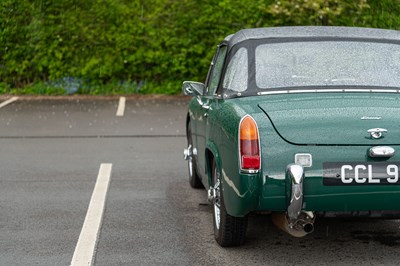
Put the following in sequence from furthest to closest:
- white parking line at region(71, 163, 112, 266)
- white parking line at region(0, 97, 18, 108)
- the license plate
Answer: white parking line at region(0, 97, 18, 108) < white parking line at region(71, 163, 112, 266) < the license plate

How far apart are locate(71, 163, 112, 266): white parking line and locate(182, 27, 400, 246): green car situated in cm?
92

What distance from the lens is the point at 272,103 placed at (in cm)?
658

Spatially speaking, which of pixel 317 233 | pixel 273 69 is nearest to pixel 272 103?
pixel 273 69

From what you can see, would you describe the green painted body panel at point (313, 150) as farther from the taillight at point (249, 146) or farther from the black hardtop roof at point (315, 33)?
the black hardtop roof at point (315, 33)

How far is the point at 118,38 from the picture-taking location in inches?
790

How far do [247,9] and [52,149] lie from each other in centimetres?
869

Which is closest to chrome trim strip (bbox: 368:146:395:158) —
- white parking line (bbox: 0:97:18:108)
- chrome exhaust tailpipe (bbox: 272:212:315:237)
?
chrome exhaust tailpipe (bbox: 272:212:315:237)

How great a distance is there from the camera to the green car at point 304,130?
20.0ft

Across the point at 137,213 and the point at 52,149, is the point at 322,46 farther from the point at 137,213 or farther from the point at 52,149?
the point at 52,149

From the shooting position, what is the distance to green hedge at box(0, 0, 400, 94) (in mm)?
20016

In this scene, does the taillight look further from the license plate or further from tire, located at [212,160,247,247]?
tire, located at [212,160,247,247]

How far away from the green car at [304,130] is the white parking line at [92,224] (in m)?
0.92

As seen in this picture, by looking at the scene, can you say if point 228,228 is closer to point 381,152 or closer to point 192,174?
point 381,152

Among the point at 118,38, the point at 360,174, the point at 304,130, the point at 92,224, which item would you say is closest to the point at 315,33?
the point at 304,130
